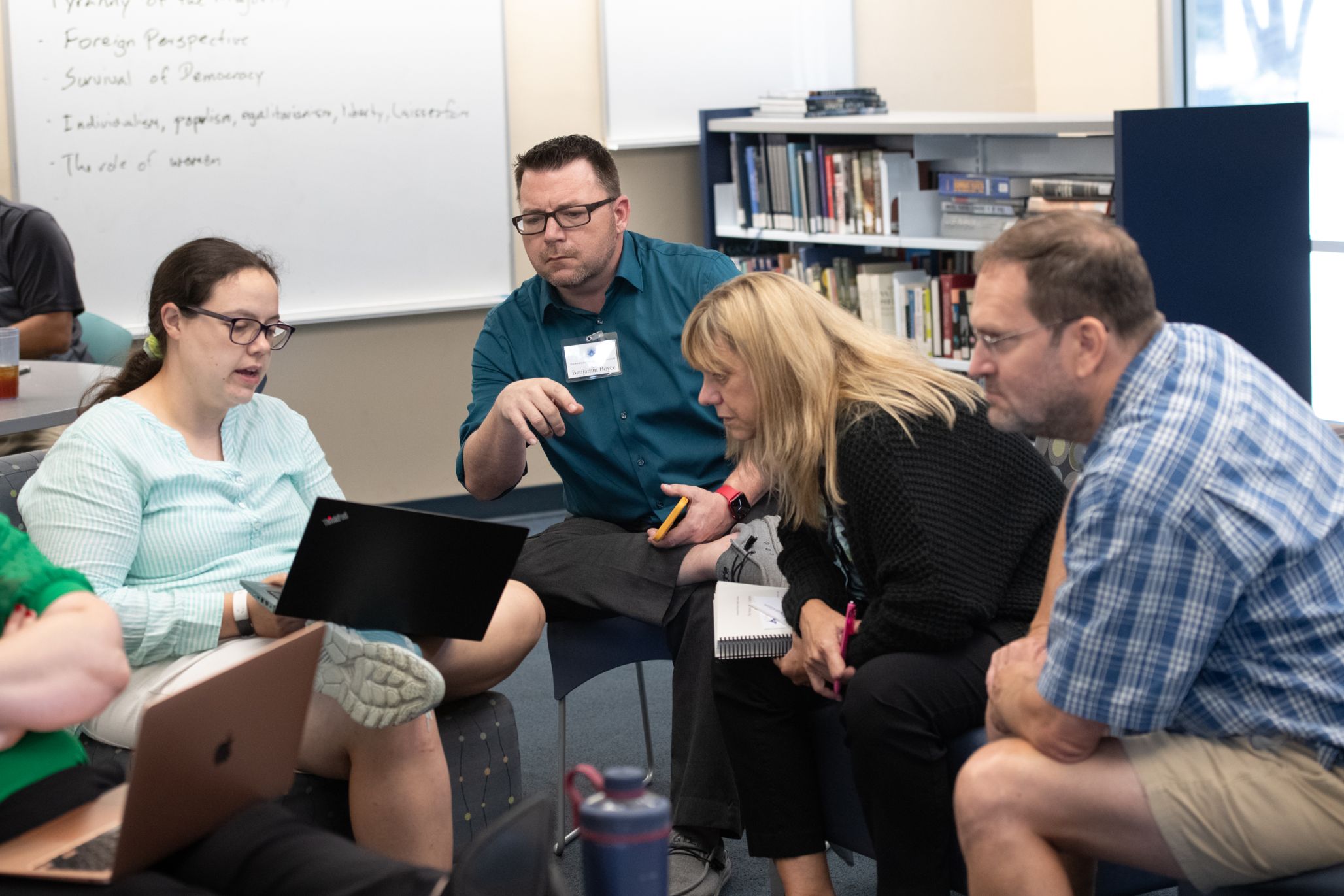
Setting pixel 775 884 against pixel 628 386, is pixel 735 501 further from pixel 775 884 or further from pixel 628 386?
pixel 775 884

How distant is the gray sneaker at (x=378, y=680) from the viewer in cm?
194

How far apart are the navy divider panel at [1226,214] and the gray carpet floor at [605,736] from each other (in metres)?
1.59

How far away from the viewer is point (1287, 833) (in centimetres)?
154

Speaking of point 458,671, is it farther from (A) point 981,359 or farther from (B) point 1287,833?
(B) point 1287,833

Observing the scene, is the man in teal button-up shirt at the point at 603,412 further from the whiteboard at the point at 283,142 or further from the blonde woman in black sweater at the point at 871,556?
the whiteboard at the point at 283,142

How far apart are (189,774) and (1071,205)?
312 centimetres

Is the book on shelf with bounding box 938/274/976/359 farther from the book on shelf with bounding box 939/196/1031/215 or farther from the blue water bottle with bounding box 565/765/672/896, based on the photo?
the blue water bottle with bounding box 565/765/672/896

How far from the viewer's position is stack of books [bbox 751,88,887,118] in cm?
486

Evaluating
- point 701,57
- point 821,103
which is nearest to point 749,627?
point 821,103

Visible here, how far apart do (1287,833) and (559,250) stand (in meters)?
1.78

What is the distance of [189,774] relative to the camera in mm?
1414

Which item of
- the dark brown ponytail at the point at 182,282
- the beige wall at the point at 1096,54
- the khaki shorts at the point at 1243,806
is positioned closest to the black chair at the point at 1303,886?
the khaki shorts at the point at 1243,806

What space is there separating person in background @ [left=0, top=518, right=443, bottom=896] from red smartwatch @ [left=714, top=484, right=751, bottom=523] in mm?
1282

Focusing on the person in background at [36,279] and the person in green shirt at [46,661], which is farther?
the person in background at [36,279]
